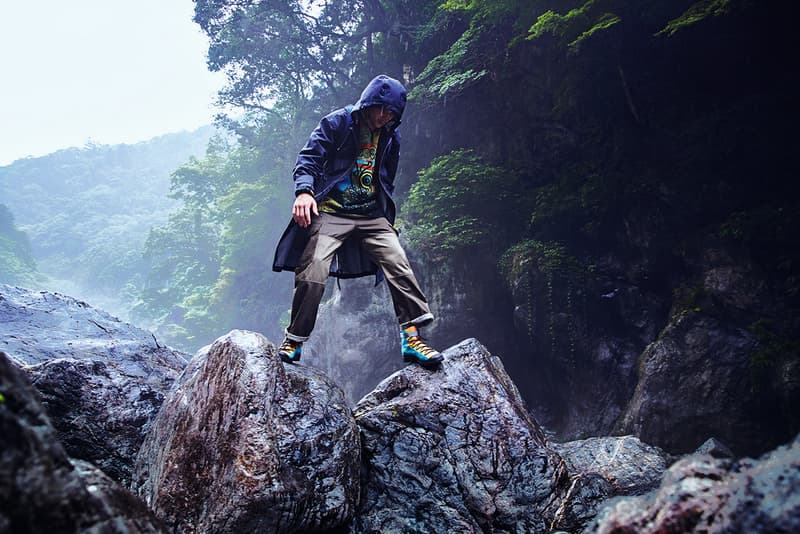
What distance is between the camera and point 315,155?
12.1 feet

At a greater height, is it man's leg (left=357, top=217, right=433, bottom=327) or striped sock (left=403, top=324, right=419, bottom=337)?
man's leg (left=357, top=217, right=433, bottom=327)

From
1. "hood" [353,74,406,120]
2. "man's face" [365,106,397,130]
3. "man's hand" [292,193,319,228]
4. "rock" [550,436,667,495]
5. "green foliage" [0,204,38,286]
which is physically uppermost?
"green foliage" [0,204,38,286]

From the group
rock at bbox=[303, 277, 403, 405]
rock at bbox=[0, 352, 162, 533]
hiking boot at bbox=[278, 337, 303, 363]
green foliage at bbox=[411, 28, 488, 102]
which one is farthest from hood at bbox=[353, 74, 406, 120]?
rock at bbox=[303, 277, 403, 405]

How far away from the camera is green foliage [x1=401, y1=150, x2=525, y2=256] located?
10086 millimetres

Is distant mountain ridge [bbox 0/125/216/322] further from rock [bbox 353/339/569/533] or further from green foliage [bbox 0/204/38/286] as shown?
rock [bbox 353/339/569/533]

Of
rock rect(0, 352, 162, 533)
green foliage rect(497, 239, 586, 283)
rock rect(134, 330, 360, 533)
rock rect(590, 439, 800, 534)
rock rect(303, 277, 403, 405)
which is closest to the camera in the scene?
rock rect(0, 352, 162, 533)

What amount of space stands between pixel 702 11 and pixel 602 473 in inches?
285

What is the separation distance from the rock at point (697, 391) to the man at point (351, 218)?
4.88 metres

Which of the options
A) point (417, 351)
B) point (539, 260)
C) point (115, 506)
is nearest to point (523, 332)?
point (539, 260)

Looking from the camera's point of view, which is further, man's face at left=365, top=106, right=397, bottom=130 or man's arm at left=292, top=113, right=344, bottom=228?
man's face at left=365, top=106, right=397, bottom=130

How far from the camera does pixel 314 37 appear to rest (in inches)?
771

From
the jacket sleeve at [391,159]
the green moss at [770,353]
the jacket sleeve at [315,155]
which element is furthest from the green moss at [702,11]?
the jacket sleeve at [315,155]

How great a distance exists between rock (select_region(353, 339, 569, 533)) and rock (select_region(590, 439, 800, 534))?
180cm

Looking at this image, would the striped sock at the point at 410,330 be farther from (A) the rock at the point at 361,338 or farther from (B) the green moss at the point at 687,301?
(A) the rock at the point at 361,338
